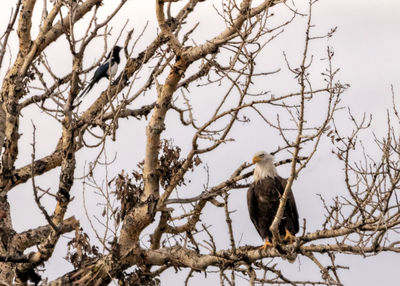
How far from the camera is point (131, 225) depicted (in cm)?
678

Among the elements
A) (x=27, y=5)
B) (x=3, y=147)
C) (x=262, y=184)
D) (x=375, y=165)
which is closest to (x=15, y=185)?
(x=3, y=147)

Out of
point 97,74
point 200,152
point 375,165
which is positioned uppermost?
point 97,74

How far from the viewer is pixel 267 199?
816 centimetres

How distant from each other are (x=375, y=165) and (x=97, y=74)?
732 centimetres

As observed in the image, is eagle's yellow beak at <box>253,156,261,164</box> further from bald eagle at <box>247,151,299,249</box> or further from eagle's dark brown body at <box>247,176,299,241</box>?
eagle's dark brown body at <box>247,176,299,241</box>

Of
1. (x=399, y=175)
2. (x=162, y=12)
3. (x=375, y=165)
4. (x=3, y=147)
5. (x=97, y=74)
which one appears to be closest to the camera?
(x=399, y=175)

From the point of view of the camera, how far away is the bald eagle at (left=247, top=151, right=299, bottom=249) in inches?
320

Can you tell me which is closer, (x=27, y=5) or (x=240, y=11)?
(x=240, y=11)

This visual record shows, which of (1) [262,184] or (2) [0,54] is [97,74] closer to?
(1) [262,184]

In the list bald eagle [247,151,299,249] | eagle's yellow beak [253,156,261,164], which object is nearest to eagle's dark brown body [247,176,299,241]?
bald eagle [247,151,299,249]

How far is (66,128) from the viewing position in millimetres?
6578

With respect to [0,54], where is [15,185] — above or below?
above

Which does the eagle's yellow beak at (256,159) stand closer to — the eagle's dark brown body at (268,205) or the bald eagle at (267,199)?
the bald eagle at (267,199)

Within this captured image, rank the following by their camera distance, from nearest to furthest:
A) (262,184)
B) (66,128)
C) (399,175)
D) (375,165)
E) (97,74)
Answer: (399,175) < (375,165) < (66,128) < (262,184) < (97,74)
